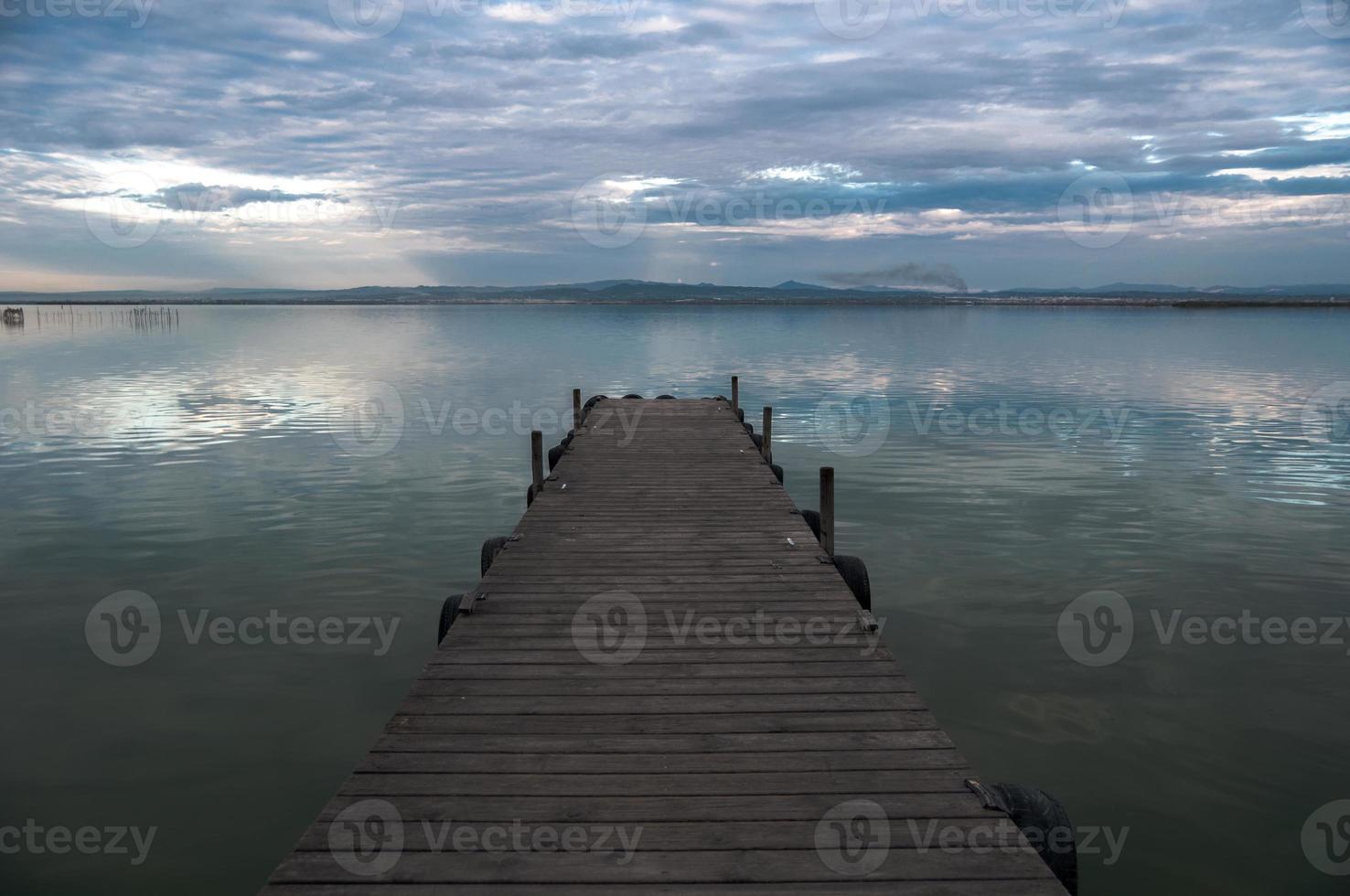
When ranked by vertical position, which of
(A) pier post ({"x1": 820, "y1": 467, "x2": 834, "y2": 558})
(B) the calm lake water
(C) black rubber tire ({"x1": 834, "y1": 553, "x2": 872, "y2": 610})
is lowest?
(B) the calm lake water

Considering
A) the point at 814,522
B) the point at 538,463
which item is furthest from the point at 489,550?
the point at 814,522

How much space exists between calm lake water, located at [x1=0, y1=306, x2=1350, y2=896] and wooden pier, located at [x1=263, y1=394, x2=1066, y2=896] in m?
2.02

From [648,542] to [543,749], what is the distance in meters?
4.96

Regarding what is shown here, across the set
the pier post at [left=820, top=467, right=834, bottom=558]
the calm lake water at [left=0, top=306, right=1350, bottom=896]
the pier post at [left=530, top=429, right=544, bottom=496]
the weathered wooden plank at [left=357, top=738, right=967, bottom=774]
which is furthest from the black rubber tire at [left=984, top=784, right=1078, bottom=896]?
the pier post at [left=530, top=429, right=544, bottom=496]

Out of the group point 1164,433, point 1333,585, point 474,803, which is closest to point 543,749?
point 474,803

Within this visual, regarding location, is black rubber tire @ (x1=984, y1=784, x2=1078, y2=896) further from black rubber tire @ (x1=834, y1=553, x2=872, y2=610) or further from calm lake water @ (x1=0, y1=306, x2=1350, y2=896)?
black rubber tire @ (x1=834, y1=553, x2=872, y2=610)

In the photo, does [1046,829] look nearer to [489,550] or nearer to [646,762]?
[646,762]

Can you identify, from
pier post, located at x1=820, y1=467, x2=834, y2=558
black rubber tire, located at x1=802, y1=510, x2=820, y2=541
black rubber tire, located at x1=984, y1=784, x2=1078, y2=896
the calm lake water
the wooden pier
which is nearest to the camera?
the wooden pier

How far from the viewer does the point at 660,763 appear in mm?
4984

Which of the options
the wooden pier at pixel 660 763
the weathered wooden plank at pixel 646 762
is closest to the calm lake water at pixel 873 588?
the wooden pier at pixel 660 763

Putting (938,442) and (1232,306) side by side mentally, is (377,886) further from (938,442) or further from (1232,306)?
(1232,306)

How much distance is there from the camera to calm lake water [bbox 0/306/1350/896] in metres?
6.75

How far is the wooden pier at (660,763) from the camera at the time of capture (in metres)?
4.00

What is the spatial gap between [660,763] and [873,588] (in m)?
7.07
